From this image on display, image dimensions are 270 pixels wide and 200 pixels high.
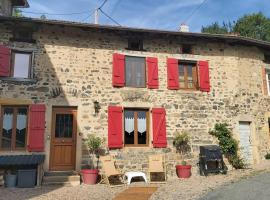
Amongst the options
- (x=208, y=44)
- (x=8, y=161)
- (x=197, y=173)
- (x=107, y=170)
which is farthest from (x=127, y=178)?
(x=208, y=44)

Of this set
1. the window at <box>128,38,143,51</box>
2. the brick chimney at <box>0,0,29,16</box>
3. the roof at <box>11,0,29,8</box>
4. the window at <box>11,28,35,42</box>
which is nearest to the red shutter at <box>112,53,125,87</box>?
the window at <box>128,38,143,51</box>

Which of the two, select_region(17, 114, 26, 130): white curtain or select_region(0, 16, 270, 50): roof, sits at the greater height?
select_region(0, 16, 270, 50): roof

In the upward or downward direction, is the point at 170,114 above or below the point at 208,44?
below

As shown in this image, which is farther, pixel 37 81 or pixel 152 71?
pixel 152 71

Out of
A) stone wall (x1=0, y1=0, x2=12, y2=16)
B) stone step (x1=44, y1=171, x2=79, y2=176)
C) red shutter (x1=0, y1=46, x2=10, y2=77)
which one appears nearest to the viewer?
stone step (x1=44, y1=171, x2=79, y2=176)

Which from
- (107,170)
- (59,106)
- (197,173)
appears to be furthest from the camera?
(197,173)

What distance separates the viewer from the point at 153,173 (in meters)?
10.4

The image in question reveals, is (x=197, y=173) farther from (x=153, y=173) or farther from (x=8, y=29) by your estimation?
(x=8, y=29)

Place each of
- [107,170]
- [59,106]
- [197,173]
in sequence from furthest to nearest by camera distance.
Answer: [197,173] < [59,106] < [107,170]

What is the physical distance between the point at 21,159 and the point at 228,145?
6.80m

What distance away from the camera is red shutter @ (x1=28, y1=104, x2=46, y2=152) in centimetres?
955

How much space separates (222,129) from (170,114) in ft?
6.47

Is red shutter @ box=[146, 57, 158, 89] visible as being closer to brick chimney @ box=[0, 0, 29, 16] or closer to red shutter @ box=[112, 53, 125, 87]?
red shutter @ box=[112, 53, 125, 87]

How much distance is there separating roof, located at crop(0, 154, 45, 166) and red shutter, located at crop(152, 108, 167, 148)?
3.64 m
